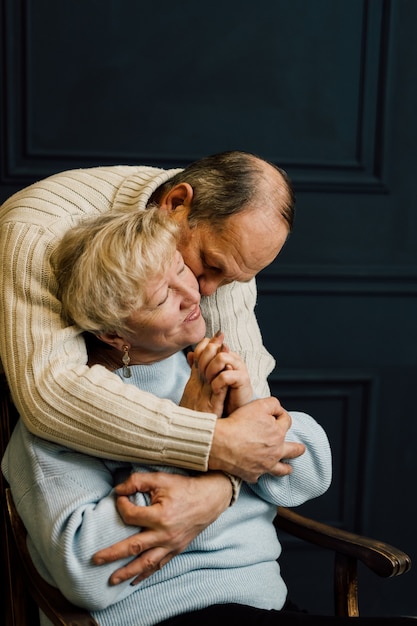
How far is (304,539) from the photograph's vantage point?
Answer: 5.67 ft

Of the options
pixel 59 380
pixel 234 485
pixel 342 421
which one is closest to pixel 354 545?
pixel 234 485

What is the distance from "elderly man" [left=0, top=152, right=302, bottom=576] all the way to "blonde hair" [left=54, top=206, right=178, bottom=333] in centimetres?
5

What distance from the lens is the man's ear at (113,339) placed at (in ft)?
5.04

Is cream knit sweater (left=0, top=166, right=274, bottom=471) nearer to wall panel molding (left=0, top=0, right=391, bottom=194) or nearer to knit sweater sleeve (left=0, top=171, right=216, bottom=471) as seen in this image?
knit sweater sleeve (left=0, top=171, right=216, bottom=471)

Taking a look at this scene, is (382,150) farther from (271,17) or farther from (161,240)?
(161,240)

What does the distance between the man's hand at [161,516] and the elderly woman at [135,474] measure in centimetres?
2

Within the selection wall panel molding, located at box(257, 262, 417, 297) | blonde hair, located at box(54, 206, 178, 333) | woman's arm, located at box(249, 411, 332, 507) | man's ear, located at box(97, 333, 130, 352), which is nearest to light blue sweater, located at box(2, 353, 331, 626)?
woman's arm, located at box(249, 411, 332, 507)

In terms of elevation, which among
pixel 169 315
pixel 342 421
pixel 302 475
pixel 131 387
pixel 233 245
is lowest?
pixel 342 421

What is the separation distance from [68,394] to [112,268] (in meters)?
0.24

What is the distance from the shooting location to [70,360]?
1.48 metres

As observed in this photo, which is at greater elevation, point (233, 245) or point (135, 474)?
point (233, 245)

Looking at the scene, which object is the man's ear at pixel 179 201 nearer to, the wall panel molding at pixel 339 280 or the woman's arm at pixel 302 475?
the woman's arm at pixel 302 475

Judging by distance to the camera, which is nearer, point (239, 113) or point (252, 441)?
point (252, 441)

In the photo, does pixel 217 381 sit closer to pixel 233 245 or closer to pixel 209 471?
pixel 209 471
